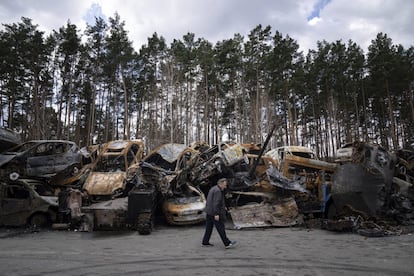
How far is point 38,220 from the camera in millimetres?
9125

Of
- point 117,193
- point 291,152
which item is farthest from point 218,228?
point 291,152

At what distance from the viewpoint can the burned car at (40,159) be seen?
10.7 m

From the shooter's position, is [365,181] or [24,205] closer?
[365,181]

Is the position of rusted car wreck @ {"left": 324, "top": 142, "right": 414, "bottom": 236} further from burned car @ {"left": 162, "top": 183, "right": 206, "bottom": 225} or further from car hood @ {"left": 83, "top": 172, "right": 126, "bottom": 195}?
car hood @ {"left": 83, "top": 172, "right": 126, "bottom": 195}

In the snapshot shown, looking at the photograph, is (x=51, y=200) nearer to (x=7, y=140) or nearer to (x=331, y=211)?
(x=7, y=140)

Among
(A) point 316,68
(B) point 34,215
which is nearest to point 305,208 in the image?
(B) point 34,215

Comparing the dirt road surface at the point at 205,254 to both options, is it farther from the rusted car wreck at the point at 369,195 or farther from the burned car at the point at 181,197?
the burned car at the point at 181,197

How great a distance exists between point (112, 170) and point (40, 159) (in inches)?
110

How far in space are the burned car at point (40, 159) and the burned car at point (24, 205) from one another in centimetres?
124

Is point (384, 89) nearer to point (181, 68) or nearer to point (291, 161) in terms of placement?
point (181, 68)

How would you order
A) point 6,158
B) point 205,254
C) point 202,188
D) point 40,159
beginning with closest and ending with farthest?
point 205,254
point 6,158
point 202,188
point 40,159

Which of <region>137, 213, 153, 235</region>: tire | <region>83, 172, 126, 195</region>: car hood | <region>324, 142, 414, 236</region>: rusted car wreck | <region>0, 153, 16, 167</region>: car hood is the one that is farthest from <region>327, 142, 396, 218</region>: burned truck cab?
<region>0, 153, 16, 167</region>: car hood

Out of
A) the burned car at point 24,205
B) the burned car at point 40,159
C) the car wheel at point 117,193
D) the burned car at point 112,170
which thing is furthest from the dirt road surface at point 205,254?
the burned car at point 40,159

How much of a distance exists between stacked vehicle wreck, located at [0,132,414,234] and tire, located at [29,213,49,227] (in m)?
0.03
